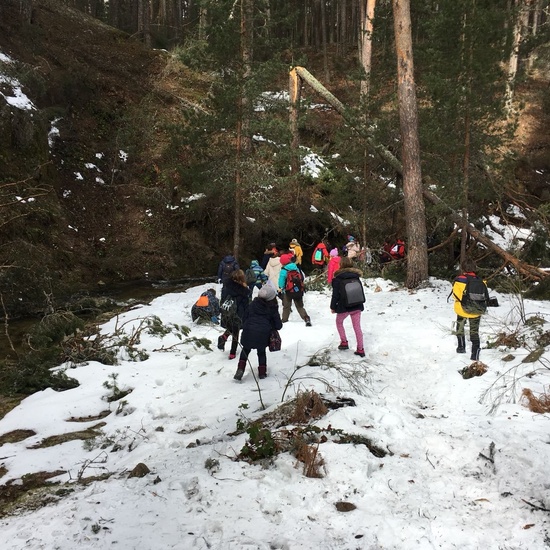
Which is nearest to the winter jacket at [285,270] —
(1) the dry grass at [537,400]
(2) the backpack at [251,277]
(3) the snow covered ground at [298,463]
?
(2) the backpack at [251,277]

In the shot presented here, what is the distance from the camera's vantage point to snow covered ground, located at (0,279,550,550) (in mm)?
3086

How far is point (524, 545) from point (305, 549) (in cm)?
155

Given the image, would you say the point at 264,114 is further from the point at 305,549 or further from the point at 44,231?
the point at 305,549

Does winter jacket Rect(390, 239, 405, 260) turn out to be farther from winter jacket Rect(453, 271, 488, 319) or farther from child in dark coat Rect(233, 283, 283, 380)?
child in dark coat Rect(233, 283, 283, 380)

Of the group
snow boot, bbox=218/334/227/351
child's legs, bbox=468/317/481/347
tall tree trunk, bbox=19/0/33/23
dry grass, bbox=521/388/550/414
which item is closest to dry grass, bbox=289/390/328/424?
dry grass, bbox=521/388/550/414

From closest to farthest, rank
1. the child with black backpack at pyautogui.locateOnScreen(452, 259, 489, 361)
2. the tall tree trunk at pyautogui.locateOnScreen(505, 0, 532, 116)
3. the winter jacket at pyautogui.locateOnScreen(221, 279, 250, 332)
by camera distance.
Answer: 1. the child with black backpack at pyautogui.locateOnScreen(452, 259, 489, 361)
2. the winter jacket at pyautogui.locateOnScreen(221, 279, 250, 332)
3. the tall tree trunk at pyautogui.locateOnScreen(505, 0, 532, 116)

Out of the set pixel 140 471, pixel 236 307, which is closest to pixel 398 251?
pixel 236 307

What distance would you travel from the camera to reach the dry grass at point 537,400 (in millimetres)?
4598

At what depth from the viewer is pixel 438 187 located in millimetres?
13523

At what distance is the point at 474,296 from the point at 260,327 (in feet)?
11.8

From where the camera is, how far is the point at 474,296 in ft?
22.7

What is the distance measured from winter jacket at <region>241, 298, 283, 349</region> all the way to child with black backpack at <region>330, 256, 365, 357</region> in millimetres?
1371

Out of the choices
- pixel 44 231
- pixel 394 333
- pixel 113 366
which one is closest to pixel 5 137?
pixel 44 231

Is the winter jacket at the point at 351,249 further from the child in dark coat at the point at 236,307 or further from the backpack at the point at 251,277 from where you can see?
the child in dark coat at the point at 236,307
